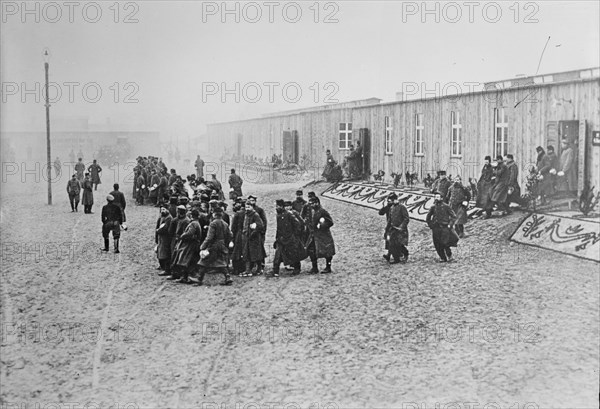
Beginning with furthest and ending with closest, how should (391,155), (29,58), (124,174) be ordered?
(391,155)
(124,174)
(29,58)

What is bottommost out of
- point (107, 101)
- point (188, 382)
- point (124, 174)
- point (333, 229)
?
point (188, 382)

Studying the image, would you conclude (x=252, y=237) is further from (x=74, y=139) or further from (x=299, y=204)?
(x=74, y=139)

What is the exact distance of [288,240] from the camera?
429 inches

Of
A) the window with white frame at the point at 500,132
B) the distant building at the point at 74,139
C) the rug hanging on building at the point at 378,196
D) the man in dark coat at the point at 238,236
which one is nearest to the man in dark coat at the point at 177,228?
the man in dark coat at the point at 238,236

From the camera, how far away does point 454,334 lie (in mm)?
7566

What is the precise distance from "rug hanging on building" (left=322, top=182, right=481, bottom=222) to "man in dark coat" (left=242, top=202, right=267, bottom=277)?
442 cm

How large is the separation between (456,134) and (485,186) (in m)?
3.40

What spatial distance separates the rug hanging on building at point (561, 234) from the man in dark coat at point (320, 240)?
3.62 metres

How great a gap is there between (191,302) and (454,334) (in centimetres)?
407

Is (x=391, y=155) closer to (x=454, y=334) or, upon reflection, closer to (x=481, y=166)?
(x=481, y=166)

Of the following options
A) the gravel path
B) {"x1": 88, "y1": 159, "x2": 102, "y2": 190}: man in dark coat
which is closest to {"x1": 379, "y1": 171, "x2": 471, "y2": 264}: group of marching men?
the gravel path

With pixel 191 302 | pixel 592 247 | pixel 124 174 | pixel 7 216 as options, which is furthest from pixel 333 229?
pixel 124 174

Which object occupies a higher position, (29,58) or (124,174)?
(29,58)

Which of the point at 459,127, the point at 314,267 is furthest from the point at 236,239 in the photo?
the point at 459,127
